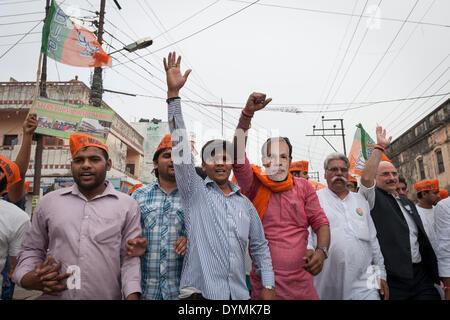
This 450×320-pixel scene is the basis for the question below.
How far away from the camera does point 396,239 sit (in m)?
3.07

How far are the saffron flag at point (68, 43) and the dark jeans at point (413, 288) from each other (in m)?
7.31

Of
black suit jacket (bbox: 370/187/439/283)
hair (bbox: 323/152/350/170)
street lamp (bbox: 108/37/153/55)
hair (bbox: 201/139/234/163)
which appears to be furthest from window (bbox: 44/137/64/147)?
black suit jacket (bbox: 370/187/439/283)

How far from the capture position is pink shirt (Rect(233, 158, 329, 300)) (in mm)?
2451

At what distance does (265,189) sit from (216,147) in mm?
664

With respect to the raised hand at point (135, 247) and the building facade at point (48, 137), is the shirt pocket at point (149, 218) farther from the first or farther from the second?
the building facade at point (48, 137)

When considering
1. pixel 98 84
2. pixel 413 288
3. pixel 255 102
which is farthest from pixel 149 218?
pixel 98 84

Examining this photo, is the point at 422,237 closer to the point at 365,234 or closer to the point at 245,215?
the point at 365,234

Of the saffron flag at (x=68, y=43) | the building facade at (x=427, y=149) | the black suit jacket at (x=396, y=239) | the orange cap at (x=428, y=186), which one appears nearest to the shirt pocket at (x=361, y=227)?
the black suit jacket at (x=396, y=239)

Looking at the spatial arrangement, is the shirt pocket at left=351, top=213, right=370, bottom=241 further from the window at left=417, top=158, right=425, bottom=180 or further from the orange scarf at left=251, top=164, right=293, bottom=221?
the window at left=417, top=158, right=425, bottom=180

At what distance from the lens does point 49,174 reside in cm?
1547

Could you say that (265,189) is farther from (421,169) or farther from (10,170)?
(421,169)

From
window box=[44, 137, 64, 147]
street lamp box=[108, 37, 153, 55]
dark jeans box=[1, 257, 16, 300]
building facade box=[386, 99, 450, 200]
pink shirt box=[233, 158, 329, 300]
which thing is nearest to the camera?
pink shirt box=[233, 158, 329, 300]

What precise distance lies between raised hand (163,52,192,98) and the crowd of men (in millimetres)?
10

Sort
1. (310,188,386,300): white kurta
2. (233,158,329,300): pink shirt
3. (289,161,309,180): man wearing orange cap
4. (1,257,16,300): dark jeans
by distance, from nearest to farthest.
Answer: (233,158,329,300): pink shirt
(1,257,16,300): dark jeans
(310,188,386,300): white kurta
(289,161,309,180): man wearing orange cap
